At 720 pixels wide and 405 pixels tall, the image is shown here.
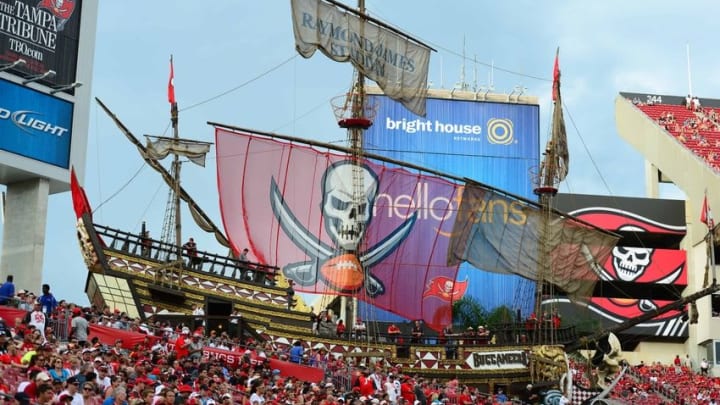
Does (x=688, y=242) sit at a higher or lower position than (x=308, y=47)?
Answer: lower

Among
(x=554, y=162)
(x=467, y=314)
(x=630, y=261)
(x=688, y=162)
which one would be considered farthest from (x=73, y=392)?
(x=688, y=162)

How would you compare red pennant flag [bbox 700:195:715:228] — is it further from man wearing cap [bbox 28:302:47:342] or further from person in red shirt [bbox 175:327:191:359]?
man wearing cap [bbox 28:302:47:342]

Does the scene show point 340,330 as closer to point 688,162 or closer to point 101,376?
point 101,376

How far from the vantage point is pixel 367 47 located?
4700 cm

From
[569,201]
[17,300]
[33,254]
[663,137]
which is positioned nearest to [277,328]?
[33,254]

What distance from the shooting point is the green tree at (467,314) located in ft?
203

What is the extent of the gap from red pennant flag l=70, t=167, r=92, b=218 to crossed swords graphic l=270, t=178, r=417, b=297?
25.2ft

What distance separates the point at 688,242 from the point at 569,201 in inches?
203

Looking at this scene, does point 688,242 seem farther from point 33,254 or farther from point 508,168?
point 33,254

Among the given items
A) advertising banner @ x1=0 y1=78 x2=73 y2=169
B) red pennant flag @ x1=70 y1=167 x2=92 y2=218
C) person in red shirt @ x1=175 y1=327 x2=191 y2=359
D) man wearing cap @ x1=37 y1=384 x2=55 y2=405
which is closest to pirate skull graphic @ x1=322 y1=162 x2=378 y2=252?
red pennant flag @ x1=70 y1=167 x2=92 y2=218

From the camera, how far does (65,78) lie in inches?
1399

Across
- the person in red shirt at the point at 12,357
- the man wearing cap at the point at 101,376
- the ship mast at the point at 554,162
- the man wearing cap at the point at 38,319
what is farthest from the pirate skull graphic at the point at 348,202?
the person in red shirt at the point at 12,357

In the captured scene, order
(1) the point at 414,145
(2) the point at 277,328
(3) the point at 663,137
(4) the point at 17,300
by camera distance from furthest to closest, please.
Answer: (1) the point at 414,145, (3) the point at 663,137, (2) the point at 277,328, (4) the point at 17,300

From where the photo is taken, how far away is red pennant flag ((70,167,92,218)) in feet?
115
